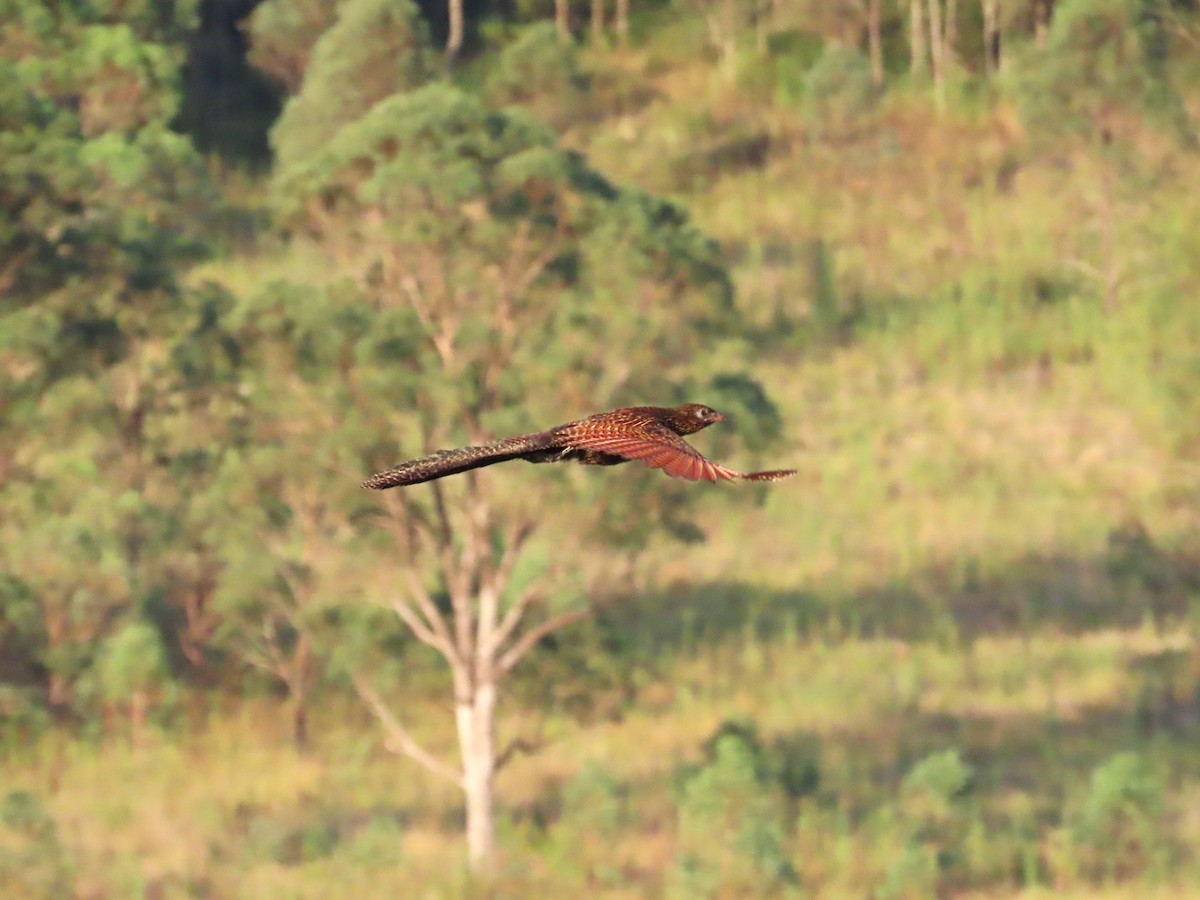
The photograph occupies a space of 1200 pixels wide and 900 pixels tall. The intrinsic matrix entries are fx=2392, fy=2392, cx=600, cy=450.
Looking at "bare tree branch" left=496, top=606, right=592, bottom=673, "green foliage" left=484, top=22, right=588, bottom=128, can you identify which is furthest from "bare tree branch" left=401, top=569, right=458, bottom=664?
"green foliage" left=484, top=22, right=588, bottom=128

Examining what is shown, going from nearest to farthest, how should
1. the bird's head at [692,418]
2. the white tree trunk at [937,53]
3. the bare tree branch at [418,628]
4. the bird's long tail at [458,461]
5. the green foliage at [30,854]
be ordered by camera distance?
the bird's long tail at [458,461], the bird's head at [692,418], the green foliage at [30,854], the bare tree branch at [418,628], the white tree trunk at [937,53]

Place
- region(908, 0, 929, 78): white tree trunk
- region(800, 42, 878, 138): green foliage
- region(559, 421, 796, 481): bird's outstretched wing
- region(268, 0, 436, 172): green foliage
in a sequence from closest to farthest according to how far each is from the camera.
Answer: region(559, 421, 796, 481): bird's outstretched wing → region(268, 0, 436, 172): green foliage → region(800, 42, 878, 138): green foliage → region(908, 0, 929, 78): white tree trunk

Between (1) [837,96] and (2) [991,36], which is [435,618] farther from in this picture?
(2) [991,36]

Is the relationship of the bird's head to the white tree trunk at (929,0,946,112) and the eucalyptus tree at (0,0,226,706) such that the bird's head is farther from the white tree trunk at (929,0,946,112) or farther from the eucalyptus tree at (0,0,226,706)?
the white tree trunk at (929,0,946,112)

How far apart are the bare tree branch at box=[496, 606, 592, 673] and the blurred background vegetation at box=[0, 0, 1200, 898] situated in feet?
1.37

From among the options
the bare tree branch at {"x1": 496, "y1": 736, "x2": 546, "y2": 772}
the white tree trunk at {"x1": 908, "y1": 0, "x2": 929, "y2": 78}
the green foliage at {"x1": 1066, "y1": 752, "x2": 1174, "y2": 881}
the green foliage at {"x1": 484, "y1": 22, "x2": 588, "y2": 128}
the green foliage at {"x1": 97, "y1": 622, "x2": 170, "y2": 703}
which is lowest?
the green foliage at {"x1": 1066, "y1": 752, "x2": 1174, "y2": 881}

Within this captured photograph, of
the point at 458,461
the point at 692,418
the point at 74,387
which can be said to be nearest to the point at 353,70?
the point at 74,387

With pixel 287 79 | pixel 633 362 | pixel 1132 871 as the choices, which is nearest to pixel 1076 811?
pixel 1132 871

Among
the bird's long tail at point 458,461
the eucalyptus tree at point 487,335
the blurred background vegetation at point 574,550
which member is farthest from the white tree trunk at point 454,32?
the bird's long tail at point 458,461

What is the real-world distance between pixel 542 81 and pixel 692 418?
158 ft

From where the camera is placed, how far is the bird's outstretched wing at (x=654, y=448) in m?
8.84

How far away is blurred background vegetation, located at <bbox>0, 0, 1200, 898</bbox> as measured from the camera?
30.9 metres

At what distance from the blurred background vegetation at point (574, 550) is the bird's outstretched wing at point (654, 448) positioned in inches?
779

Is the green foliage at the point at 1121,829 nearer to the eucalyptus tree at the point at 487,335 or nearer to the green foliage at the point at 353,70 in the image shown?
the eucalyptus tree at the point at 487,335
